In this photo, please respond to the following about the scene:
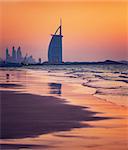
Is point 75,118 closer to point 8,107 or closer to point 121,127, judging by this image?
point 121,127

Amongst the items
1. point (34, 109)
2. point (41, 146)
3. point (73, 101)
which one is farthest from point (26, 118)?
point (73, 101)

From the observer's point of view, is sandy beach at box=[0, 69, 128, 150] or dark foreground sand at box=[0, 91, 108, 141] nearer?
sandy beach at box=[0, 69, 128, 150]

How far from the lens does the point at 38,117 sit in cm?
1120

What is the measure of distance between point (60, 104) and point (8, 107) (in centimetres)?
191

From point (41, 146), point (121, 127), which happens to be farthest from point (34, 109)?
point (41, 146)

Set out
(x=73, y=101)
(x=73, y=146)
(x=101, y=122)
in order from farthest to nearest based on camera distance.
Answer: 1. (x=73, y=101)
2. (x=101, y=122)
3. (x=73, y=146)

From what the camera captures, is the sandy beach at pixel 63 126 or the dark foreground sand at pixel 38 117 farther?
the dark foreground sand at pixel 38 117

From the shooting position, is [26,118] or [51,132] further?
[26,118]

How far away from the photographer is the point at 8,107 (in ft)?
44.4

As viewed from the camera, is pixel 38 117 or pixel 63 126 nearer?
pixel 63 126

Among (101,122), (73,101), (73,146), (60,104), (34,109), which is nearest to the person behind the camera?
(73,146)

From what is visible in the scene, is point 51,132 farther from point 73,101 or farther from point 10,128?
point 73,101

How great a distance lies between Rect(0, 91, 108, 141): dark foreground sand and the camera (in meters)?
9.22

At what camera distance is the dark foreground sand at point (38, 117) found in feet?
30.2
